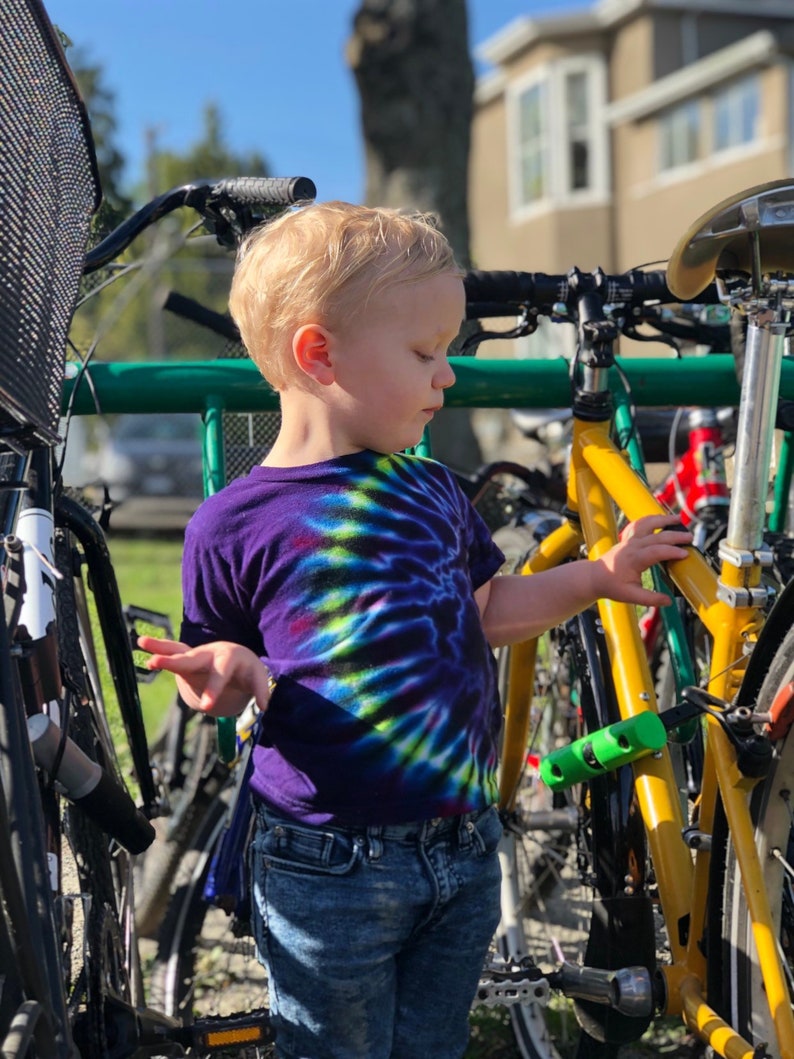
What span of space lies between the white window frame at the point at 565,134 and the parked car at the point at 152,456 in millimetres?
11612

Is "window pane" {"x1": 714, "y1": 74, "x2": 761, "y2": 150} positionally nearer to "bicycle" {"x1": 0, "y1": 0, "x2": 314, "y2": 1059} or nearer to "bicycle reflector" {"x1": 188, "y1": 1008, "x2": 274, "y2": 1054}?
"bicycle" {"x1": 0, "y1": 0, "x2": 314, "y2": 1059}

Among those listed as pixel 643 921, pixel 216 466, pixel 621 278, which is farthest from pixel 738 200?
pixel 643 921

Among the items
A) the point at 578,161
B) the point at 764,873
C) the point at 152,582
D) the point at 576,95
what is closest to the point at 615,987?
the point at 764,873

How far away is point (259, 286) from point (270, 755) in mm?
648

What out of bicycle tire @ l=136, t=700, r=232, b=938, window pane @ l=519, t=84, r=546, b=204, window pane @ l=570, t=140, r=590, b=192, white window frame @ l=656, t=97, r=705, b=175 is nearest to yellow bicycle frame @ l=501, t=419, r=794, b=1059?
bicycle tire @ l=136, t=700, r=232, b=938

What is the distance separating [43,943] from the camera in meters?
1.29

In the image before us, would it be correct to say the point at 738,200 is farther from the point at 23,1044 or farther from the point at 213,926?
the point at 213,926

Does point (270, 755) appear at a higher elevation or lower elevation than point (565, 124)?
lower

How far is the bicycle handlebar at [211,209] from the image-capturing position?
217 centimetres

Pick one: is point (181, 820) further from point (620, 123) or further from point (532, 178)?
point (532, 178)

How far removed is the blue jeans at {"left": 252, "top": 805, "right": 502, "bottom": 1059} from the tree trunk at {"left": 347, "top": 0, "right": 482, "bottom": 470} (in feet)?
22.2

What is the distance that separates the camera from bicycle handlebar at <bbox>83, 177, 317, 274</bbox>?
2.17 m

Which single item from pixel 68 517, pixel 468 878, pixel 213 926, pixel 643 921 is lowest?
pixel 213 926

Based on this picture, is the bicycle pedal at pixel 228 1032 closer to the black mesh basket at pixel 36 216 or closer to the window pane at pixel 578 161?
the black mesh basket at pixel 36 216
